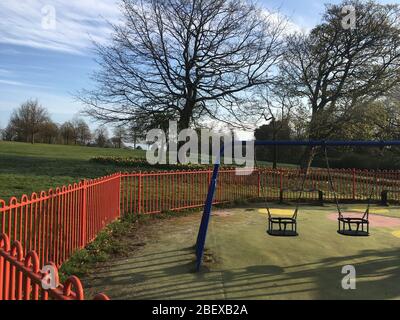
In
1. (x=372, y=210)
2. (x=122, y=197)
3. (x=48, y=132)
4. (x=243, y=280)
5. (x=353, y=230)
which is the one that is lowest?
(x=243, y=280)

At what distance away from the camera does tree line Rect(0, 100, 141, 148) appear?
70188 millimetres

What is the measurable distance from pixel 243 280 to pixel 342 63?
2146 centimetres

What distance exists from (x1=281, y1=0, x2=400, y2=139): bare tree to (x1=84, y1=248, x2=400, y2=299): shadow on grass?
18835 mm

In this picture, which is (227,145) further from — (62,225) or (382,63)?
(382,63)

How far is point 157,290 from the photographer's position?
570 cm

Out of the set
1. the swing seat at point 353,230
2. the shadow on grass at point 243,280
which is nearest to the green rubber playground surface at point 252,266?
the shadow on grass at point 243,280

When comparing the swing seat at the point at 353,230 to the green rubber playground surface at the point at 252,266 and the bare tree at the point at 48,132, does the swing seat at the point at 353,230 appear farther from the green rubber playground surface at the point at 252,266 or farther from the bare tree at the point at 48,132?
the bare tree at the point at 48,132

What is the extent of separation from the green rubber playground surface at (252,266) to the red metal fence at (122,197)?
2.84ft

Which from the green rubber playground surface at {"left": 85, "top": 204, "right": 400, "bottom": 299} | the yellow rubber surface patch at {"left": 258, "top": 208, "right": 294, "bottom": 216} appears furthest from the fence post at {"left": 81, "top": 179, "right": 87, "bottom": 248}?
the yellow rubber surface patch at {"left": 258, "top": 208, "right": 294, "bottom": 216}

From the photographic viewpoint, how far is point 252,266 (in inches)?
275

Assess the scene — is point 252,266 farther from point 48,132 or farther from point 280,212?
point 48,132

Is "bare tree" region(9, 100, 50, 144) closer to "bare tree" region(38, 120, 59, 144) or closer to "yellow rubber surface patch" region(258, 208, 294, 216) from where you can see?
"bare tree" region(38, 120, 59, 144)

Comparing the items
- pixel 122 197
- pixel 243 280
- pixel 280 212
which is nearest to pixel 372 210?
pixel 280 212

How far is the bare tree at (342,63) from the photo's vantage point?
2408 centimetres
